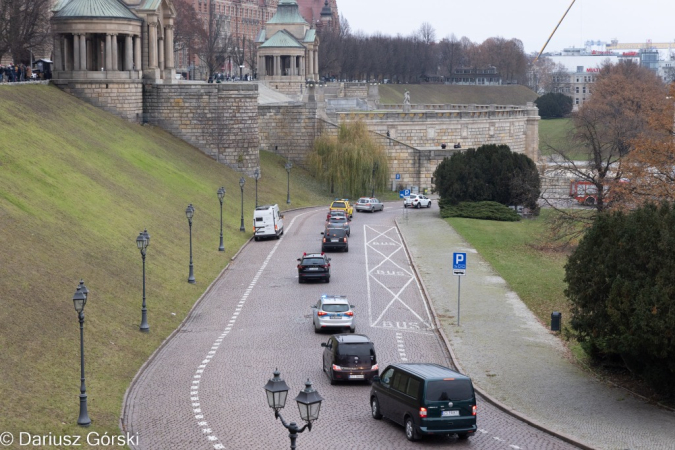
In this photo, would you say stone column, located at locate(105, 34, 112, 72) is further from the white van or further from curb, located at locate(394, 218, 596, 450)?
curb, located at locate(394, 218, 596, 450)

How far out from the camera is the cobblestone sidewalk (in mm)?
23438

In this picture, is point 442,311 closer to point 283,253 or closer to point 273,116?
point 283,253

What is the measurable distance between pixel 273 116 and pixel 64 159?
37.2 meters

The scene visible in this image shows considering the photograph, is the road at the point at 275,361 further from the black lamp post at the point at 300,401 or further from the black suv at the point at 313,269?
the black lamp post at the point at 300,401

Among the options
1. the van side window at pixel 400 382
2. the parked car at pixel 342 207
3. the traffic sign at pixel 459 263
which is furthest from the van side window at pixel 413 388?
the parked car at pixel 342 207

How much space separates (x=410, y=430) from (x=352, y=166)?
185 feet

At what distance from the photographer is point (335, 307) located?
109 ft

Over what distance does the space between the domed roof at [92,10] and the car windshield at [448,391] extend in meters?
50.9

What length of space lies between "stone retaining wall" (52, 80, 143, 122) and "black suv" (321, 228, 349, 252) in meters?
22.9

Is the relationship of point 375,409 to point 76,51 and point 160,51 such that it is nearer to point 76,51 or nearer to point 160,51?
point 76,51

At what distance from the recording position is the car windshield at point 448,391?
21859mm

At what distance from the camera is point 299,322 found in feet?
114

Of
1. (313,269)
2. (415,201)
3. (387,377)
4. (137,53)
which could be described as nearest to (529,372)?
(387,377)

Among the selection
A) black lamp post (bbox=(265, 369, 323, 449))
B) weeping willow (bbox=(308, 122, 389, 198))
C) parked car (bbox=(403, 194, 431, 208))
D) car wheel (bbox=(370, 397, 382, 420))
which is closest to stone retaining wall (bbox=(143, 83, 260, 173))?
weeping willow (bbox=(308, 122, 389, 198))
